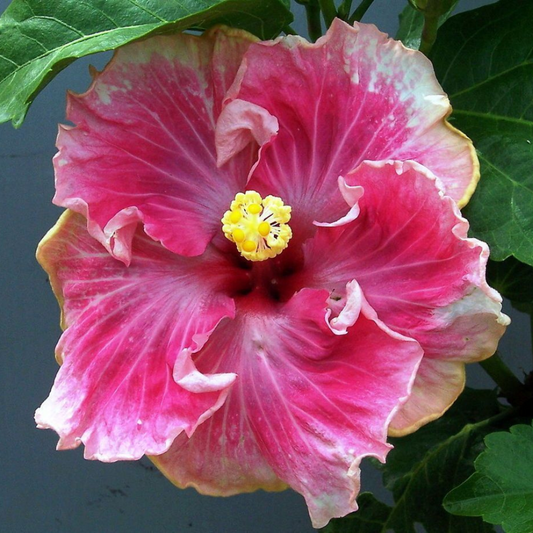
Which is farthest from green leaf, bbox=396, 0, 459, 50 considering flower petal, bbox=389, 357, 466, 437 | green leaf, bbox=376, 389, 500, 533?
green leaf, bbox=376, 389, 500, 533

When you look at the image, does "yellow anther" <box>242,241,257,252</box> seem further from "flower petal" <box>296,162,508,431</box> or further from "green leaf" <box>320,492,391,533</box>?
"green leaf" <box>320,492,391,533</box>

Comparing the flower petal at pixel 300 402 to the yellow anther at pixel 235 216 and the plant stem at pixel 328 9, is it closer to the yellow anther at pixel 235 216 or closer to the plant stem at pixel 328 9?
the yellow anther at pixel 235 216

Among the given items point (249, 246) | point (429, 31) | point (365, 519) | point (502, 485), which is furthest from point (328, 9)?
point (365, 519)

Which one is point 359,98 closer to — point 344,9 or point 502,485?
point 344,9

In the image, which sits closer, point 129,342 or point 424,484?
point 129,342

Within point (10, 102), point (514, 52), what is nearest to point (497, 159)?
point (514, 52)

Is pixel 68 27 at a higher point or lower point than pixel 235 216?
higher

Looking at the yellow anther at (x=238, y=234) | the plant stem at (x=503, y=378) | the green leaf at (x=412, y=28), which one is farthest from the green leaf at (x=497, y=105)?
the plant stem at (x=503, y=378)
